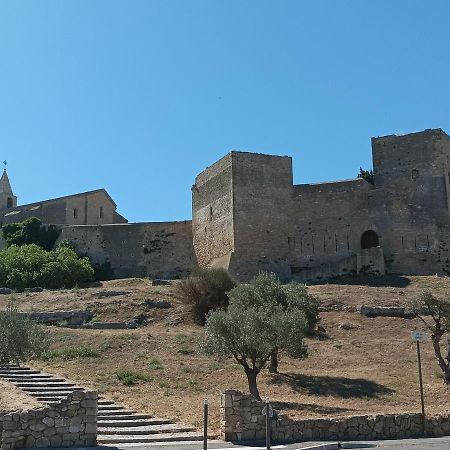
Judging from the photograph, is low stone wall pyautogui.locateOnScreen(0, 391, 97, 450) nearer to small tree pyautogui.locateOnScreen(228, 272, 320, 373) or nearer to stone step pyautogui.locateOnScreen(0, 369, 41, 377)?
stone step pyautogui.locateOnScreen(0, 369, 41, 377)

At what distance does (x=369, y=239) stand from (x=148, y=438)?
29086mm

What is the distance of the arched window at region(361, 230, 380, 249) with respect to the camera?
130ft

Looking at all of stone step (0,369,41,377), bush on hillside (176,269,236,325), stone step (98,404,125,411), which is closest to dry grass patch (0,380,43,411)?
stone step (98,404,125,411)

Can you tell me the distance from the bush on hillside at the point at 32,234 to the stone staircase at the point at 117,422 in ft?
97.4

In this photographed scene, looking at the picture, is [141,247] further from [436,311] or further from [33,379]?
[33,379]

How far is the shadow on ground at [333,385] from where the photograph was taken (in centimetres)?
1878

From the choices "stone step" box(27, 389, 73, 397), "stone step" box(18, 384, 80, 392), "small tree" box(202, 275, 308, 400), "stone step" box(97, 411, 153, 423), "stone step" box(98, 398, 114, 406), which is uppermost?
"small tree" box(202, 275, 308, 400)

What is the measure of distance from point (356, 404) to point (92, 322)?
48.8 feet

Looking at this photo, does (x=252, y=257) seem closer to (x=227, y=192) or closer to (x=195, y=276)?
(x=227, y=192)

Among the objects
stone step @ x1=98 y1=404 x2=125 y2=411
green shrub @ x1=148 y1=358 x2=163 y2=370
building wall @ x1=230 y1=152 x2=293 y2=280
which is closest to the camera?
stone step @ x1=98 y1=404 x2=125 y2=411

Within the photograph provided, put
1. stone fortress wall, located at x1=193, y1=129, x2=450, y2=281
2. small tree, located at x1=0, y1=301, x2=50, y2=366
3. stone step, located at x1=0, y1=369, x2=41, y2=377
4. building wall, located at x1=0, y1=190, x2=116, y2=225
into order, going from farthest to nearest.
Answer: building wall, located at x1=0, y1=190, x2=116, y2=225
stone fortress wall, located at x1=193, y1=129, x2=450, y2=281
stone step, located at x1=0, y1=369, x2=41, y2=377
small tree, located at x1=0, y1=301, x2=50, y2=366

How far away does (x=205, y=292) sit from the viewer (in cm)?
3017

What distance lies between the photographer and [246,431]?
41.2ft

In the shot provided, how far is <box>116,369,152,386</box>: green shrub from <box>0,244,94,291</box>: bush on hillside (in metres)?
20.9
